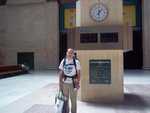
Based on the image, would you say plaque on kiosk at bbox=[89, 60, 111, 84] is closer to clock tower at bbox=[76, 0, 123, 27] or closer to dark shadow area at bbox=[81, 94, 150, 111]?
dark shadow area at bbox=[81, 94, 150, 111]

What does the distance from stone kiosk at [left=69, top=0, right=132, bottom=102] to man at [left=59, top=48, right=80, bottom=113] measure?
3.00 m

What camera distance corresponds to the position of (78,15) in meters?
10.9

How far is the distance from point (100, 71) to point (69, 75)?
330 centimetres

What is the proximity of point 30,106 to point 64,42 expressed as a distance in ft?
80.2

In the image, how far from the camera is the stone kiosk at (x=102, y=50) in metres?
10.2

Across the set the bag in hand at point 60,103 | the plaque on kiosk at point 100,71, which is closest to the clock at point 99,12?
the plaque on kiosk at point 100,71

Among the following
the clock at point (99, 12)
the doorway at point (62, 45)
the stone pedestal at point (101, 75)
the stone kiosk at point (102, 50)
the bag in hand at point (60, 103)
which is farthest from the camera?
the doorway at point (62, 45)

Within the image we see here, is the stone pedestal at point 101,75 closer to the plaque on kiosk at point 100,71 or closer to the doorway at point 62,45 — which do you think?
the plaque on kiosk at point 100,71

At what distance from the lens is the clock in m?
10.5

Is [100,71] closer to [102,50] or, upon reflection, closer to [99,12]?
[102,50]

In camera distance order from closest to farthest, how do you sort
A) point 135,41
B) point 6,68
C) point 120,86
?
point 120,86
point 6,68
point 135,41

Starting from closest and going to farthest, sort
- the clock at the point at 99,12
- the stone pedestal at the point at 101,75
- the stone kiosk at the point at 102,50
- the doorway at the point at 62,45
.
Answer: the stone kiosk at the point at 102,50, the stone pedestal at the point at 101,75, the clock at the point at 99,12, the doorway at the point at 62,45

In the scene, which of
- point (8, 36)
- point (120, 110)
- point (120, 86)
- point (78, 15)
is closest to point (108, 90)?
point (120, 86)

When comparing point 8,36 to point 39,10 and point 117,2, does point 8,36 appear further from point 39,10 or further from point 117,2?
point 117,2
